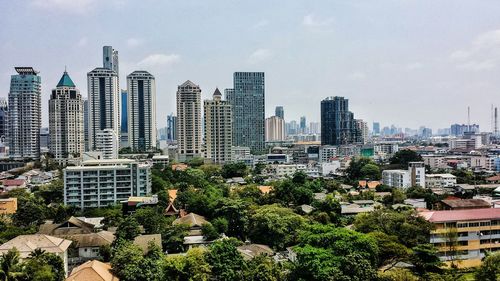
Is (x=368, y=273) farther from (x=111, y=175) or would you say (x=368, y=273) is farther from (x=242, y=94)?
(x=242, y=94)

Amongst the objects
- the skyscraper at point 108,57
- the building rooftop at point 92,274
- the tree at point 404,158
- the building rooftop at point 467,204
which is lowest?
the building rooftop at point 92,274

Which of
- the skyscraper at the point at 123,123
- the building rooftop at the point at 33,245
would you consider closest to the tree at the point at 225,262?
the building rooftop at the point at 33,245

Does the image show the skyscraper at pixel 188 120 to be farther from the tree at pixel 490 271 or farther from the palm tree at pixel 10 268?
the tree at pixel 490 271

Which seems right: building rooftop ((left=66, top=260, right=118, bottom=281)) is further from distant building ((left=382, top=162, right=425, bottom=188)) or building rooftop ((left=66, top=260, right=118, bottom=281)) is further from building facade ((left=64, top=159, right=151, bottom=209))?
distant building ((left=382, top=162, right=425, bottom=188))

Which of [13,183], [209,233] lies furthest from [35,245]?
[13,183]

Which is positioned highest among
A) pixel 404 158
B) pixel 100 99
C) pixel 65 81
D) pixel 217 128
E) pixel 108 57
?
pixel 108 57

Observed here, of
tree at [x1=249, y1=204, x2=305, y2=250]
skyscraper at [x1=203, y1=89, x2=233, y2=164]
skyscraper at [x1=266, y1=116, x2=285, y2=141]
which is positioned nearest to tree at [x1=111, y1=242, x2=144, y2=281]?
tree at [x1=249, y1=204, x2=305, y2=250]

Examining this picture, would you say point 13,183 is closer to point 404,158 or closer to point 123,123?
point 404,158

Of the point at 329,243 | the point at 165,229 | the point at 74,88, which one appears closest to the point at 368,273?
the point at 329,243
